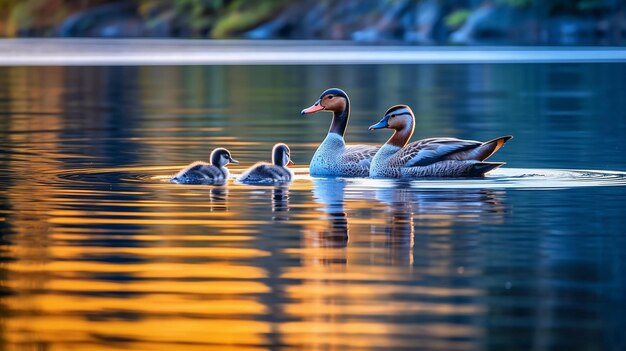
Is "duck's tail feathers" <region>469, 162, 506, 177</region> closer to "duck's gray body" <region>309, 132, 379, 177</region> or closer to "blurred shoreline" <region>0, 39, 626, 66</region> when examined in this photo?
"duck's gray body" <region>309, 132, 379, 177</region>

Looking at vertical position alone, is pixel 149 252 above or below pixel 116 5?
below

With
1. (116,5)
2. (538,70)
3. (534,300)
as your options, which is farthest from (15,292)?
(116,5)

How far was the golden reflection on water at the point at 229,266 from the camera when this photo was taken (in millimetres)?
7973

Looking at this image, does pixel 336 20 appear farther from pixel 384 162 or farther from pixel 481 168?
pixel 481 168

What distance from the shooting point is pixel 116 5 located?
10012 cm

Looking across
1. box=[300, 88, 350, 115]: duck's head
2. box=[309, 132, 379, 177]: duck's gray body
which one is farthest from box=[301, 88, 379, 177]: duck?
box=[300, 88, 350, 115]: duck's head

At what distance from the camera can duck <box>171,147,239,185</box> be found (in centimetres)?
1524

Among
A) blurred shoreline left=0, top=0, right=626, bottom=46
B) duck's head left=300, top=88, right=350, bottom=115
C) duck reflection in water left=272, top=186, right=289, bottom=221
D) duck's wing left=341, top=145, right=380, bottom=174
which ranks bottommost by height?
duck reflection in water left=272, top=186, right=289, bottom=221

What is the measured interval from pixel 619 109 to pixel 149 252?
57.5 feet

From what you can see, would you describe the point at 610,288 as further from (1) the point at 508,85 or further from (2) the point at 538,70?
(2) the point at 538,70

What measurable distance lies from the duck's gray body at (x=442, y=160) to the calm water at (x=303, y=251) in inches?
9.2

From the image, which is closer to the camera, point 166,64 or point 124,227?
point 124,227

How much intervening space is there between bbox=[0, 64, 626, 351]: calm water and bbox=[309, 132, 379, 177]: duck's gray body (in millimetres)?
294

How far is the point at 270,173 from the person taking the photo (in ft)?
49.8
